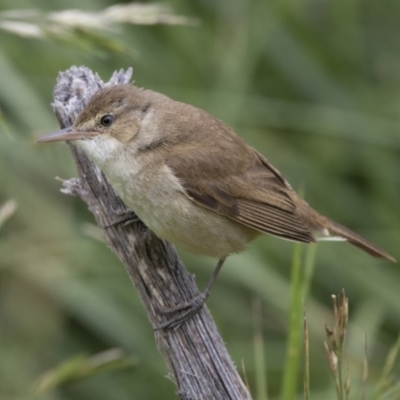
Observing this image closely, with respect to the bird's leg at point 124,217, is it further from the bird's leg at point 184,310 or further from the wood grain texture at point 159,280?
the bird's leg at point 184,310

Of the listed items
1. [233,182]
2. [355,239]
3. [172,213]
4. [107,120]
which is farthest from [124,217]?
[355,239]

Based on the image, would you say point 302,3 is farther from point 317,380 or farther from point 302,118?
point 317,380

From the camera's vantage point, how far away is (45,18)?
135 inches

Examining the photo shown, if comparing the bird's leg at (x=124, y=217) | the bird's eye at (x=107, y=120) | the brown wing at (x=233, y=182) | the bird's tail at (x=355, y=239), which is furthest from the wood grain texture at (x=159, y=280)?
the bird's tail at (x=355, y=239)

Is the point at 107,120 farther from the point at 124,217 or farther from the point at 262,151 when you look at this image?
the point at 262,151

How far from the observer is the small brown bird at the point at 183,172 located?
3.44m

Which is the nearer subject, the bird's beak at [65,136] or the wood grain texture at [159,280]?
the wood grain texture at [159,280]

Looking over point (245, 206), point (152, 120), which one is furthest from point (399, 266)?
point (152, 120)

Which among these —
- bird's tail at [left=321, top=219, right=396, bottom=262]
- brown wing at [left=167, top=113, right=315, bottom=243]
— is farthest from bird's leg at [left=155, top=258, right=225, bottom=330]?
bird's tail at [left=321, top=219, right=396, bottom=262]

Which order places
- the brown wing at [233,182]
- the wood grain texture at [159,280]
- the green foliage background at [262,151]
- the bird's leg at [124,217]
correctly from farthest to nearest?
the green foliage background at [262,151]
the brown wing at [233,182]
the bird's leg at [124,217]
the wood grain texture at [159,280]

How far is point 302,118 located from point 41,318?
6.27 feet

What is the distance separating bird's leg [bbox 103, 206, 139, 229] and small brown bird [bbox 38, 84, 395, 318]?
1.1 inches

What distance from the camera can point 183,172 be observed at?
144 inches

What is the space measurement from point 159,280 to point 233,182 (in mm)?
880
